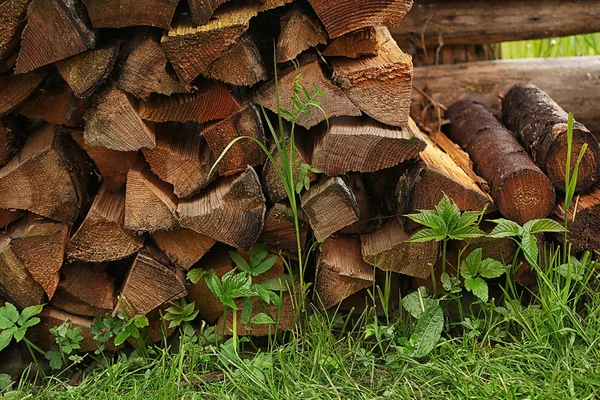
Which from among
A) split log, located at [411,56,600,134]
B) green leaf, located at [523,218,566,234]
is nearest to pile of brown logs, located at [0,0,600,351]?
green leaf, located at [523,218,566,234]

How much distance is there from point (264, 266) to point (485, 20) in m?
1.70

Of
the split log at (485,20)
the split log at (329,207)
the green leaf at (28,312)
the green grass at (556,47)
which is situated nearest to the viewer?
the split log at (329,207)

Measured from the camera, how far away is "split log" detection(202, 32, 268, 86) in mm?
2141

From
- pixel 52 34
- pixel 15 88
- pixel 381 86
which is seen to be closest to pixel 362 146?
pixel 381 86

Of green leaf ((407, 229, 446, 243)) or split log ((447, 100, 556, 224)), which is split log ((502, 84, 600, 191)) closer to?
split log ((447, 100, 556, 224))

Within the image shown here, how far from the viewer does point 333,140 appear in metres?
2.20

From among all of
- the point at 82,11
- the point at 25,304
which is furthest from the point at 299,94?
the point at 25,304

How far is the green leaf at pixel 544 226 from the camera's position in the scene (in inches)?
88.4

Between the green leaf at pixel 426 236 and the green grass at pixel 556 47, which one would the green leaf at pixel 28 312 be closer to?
the green leaf at pixel 426 236

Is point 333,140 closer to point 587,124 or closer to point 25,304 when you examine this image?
point 25,304

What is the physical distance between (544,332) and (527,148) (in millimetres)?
703

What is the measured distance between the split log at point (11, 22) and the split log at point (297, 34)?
0.68 m

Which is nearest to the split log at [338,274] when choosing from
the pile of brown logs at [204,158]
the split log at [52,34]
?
the pile of brown logs at [204,158]

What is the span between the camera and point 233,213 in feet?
7.45
